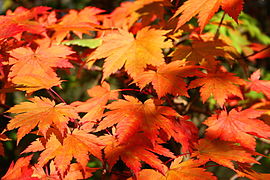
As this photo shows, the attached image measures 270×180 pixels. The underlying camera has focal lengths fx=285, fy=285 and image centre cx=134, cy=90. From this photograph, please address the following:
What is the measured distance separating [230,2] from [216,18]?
32.8 inches

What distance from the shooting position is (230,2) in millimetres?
1011

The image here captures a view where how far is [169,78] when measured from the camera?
1061 millimetres

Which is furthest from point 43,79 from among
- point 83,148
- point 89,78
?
point 89,78

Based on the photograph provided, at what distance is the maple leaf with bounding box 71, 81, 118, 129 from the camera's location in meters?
1.09

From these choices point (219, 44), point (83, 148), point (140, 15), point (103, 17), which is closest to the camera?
point (83, 148)

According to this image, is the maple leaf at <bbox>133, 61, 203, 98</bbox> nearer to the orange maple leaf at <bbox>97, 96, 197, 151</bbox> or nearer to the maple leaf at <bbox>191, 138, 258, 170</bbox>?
the orange maple leaf at <bbox>97, 96, 197, 151</bbox>

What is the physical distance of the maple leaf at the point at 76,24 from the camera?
142 cm

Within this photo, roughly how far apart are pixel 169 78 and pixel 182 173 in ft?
1.12

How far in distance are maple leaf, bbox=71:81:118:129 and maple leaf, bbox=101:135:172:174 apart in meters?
0.13

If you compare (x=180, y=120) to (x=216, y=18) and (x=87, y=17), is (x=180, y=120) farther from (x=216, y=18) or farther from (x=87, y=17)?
(x=216, y=18)

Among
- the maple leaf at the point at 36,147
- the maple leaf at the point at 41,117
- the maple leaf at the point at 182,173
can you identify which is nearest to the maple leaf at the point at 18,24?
the maple leaf at the point at 41,117

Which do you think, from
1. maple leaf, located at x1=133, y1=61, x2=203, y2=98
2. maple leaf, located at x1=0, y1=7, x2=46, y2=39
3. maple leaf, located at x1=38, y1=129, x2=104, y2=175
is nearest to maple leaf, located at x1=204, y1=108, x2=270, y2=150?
maple leaf, located at x1=133, y1=61, x2=203, y2=98

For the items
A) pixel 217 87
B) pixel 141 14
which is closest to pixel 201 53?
pixel 217 87

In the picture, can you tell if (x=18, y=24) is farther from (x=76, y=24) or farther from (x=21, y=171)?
(x=21, y=171)
